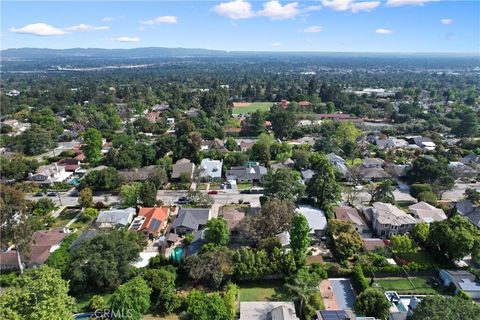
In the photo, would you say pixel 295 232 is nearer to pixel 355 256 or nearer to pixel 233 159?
pixel 355 256

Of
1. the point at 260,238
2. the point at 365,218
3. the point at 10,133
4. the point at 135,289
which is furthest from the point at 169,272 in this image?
the point at 10,133

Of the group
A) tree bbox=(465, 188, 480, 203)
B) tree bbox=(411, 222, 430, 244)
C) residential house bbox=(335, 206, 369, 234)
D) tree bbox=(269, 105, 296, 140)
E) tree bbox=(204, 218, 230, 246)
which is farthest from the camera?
tree bbox=(269, 105, 296, 140)

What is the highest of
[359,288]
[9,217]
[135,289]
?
[9,217]

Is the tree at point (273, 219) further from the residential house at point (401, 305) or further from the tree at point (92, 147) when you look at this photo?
the tree at point (92, 147)

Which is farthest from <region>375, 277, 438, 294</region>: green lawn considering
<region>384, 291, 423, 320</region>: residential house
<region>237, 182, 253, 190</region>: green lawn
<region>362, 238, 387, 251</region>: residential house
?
<region>237, 182, 253, 190</region>: green lawn

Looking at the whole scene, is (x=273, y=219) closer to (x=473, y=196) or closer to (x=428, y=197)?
(x=428, y=197)

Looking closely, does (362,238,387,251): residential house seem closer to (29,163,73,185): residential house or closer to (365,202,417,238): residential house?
(365,202,417,238): residential house

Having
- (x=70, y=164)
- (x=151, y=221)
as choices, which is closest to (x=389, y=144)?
(x=151, y=221)

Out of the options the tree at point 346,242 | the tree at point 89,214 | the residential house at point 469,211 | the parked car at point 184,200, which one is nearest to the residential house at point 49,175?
the tree at point 89,214
